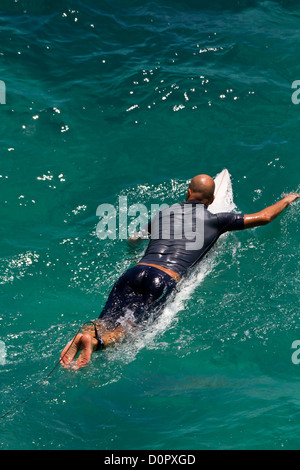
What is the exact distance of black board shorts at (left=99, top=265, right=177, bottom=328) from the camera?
19.0 ft

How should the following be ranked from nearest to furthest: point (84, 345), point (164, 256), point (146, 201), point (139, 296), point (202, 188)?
point (84, 345) → point (139, 296) → point (164, 256) → point (202, 188) → point (146, 201)

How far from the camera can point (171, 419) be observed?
17.6 ft

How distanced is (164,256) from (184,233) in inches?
13.0

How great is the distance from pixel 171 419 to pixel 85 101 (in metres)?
Answer: 6.44

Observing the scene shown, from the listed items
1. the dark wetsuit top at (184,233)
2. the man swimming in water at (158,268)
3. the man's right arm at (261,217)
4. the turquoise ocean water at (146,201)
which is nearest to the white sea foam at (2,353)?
the turquoise ocean water at (146,201)

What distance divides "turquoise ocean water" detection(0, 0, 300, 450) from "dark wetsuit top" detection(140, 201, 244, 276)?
538 millimetres

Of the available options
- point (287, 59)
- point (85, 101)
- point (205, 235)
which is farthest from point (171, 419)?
point (287, 59)

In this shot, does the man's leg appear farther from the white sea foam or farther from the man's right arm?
the man's right arm

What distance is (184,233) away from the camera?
6203 mm

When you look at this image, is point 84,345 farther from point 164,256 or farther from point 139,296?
point 164,256

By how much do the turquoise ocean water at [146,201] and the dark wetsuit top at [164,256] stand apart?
0.35m

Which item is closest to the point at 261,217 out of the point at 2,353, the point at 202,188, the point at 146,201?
the point at 202,188

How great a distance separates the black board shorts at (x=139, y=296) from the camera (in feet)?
19.0

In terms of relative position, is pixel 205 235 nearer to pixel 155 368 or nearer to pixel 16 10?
pixel 155 368
